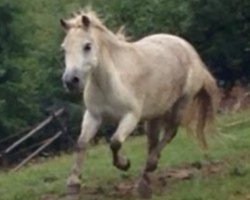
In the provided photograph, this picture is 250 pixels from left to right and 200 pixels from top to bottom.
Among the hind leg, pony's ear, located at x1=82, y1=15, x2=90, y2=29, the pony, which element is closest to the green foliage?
the pony

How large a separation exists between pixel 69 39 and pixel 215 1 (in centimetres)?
1591

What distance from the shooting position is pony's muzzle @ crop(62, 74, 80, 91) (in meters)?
11.0

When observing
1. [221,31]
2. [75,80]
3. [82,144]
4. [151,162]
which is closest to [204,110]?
[151,162]

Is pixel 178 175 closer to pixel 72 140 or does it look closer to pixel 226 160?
pixel 226 160

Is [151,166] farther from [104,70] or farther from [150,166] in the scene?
[104,70]

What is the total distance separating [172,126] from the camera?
43.6 ft

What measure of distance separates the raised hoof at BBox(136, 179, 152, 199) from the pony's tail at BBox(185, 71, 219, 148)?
5.27ft

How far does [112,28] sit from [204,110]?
14292 millimetres

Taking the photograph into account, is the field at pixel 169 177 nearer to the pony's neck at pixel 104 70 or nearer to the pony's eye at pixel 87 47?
the pony's neck at pixel 104 70

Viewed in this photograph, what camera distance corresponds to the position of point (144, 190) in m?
12.2

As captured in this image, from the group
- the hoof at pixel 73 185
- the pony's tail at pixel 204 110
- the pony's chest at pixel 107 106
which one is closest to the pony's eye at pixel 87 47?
the pony's chest at pixel 107 106

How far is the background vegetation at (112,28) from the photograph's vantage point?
82.5 feet

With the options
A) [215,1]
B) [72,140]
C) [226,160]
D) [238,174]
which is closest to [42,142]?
[72,140]

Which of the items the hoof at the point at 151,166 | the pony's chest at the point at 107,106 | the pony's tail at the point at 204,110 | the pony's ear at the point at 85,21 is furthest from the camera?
the pony's tail at the point at 204,110
